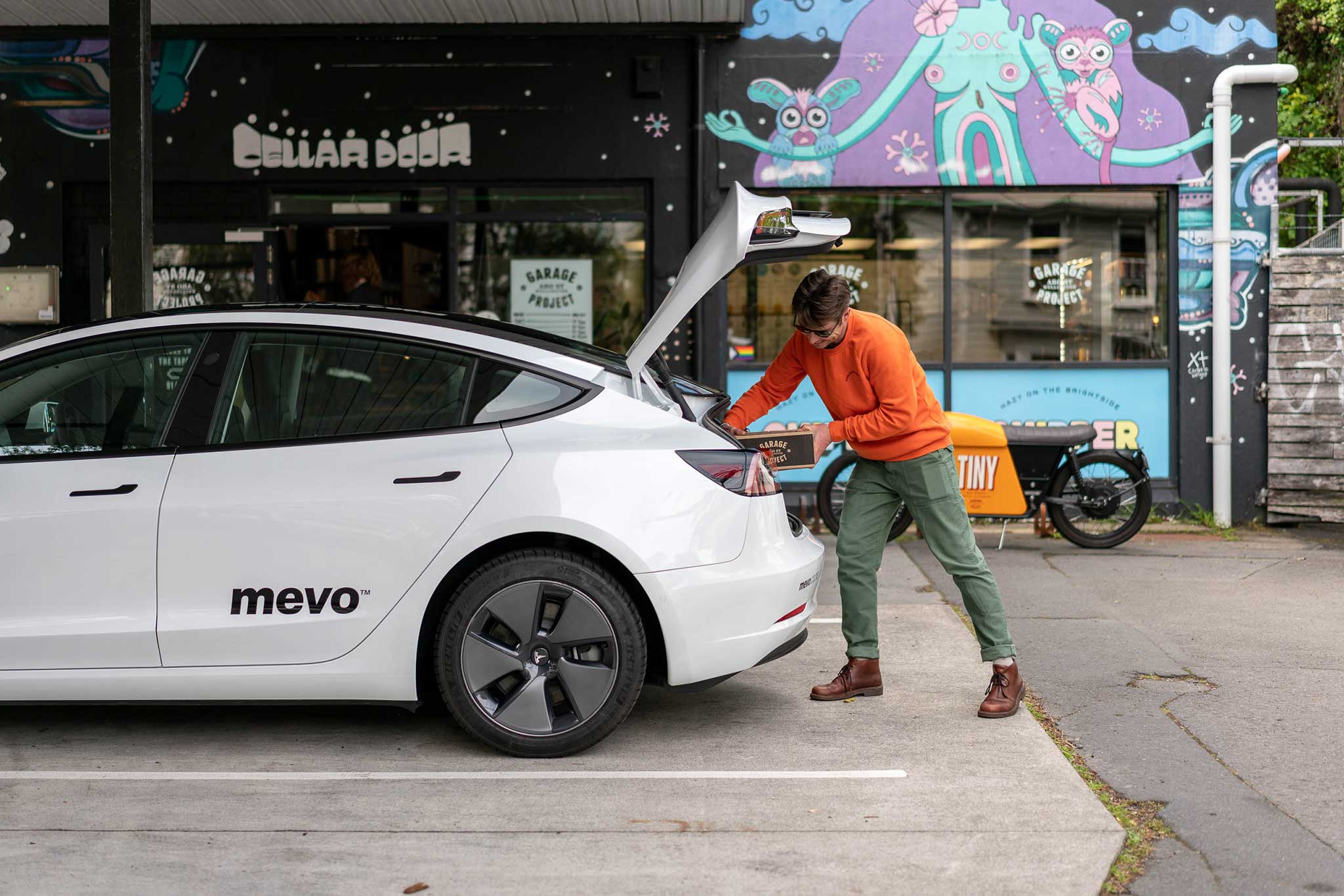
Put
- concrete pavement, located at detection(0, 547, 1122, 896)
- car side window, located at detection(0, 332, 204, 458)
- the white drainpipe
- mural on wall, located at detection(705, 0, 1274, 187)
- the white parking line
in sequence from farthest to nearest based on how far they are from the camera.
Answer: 1. mural on wall, located at detection(705, 0, 1274, 187)
2. the white drainpipe
3. car side window, located at detection(0, 332, 204, 458)
4. the white parking line
5. concrete pavement, located at detection(0, 547, 1122, 896)

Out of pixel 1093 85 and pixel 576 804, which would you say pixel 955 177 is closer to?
pixel 1093 85

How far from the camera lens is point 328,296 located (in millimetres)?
10844

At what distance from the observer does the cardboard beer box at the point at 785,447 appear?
5.04m

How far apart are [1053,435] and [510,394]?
547 cm

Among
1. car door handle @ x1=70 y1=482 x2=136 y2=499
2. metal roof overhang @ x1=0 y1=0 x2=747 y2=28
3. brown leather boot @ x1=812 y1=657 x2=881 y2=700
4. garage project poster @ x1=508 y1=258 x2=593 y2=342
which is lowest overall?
brown leather boot @ x1=812 y1=657 x2=881 y2=700

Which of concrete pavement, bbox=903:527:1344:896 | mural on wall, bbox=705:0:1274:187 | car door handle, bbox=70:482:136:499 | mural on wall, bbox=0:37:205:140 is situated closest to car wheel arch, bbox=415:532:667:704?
car door handle, bbox=70:482:136:499

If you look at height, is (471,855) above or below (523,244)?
below

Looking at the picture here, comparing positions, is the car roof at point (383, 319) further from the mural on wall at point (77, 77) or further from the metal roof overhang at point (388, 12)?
the mural on wall at point (77, 77)

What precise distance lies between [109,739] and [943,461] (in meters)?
3.35

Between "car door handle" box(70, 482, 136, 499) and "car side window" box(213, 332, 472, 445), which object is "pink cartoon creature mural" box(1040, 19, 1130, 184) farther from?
"car door handle" box(70, 482, 136, 499)

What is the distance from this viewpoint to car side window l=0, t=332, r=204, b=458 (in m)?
4.72

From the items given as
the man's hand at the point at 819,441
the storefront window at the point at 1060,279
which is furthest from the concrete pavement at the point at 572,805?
the storefront window at the point at 1060,279

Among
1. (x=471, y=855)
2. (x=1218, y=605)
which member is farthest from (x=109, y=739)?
(x=1218, y=605)

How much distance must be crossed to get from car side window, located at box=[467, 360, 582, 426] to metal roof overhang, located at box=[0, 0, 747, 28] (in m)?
5.85
